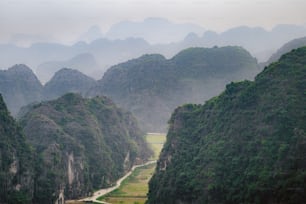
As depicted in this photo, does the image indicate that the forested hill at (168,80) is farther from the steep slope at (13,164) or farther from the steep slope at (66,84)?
the steep slope at (13,164)

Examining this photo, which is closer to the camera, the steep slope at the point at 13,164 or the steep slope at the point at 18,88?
the steep slope at the point at 13,164

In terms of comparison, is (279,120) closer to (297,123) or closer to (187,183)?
(297,123)

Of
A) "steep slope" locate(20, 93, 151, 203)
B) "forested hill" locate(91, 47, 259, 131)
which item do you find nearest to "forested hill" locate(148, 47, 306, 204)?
"steep slope" locate(20, 93, 151, 203)

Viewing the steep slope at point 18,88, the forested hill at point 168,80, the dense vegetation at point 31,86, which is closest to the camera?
the forested hill at point 168,80

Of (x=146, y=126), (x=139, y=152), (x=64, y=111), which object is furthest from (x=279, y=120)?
(x=146, y=126)

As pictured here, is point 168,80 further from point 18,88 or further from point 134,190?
point 134,190

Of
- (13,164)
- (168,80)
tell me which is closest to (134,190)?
(13,164)

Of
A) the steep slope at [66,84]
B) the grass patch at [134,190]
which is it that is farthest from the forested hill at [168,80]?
the grass patch at [134,190]
